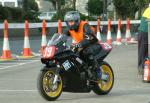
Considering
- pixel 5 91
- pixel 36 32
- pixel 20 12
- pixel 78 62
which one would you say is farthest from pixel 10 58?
pixel 20 12

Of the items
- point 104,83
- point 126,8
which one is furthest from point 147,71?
point 126,8

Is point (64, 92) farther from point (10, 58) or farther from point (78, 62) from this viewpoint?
point (10, 58)

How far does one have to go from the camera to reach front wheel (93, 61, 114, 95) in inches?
417

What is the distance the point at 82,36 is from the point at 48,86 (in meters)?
1.24

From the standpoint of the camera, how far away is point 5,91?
1122cm

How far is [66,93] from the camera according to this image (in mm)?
10922

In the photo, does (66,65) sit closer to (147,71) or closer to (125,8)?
(147,71)

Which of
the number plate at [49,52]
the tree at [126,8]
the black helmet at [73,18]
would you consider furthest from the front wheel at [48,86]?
the tree at [126,8]

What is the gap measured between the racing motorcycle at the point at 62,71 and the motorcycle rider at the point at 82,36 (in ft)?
Answer: 0.28

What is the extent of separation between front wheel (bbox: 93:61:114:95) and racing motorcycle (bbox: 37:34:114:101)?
31mm

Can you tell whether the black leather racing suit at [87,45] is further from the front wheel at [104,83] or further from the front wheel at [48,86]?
the front wheel at [48,86]

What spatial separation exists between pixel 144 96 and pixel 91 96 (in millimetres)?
945

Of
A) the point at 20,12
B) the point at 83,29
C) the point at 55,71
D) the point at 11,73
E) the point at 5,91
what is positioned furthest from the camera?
the point at 20,12

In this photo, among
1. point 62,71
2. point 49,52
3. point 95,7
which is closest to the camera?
point 49,52
